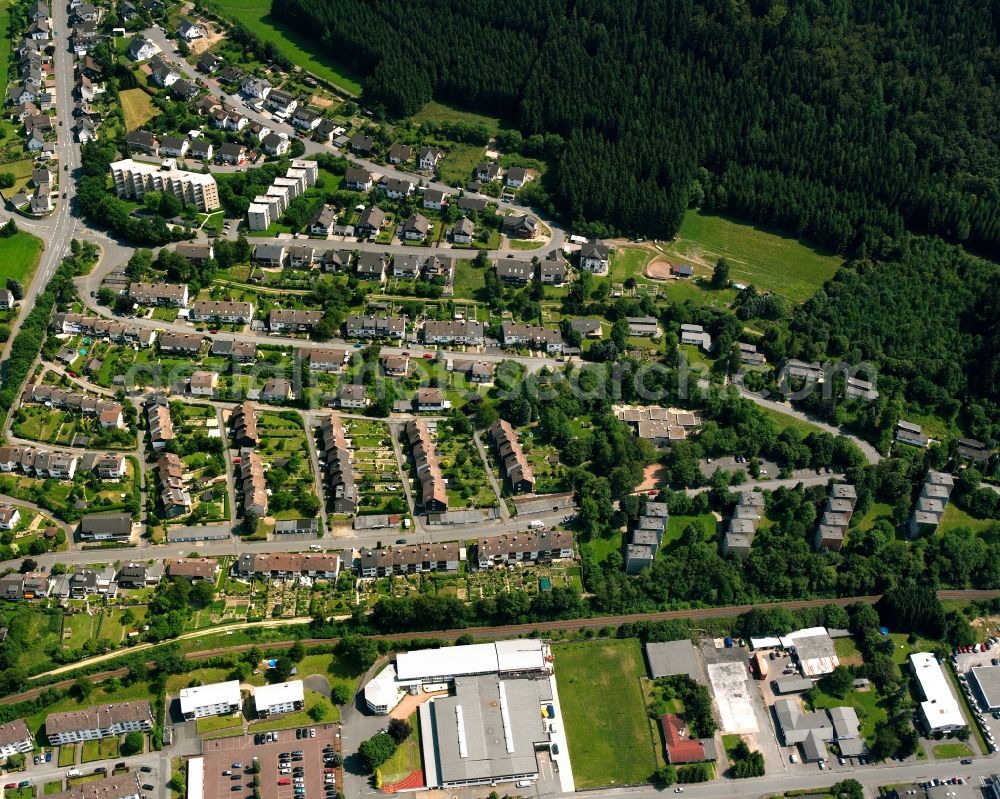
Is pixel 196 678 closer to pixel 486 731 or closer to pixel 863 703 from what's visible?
pixel 486 731

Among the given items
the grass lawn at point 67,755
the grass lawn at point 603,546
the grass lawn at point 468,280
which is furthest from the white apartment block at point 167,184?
the grass lawn at point 67,755

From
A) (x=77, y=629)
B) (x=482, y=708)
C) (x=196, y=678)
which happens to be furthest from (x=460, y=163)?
(x=482, y=708)

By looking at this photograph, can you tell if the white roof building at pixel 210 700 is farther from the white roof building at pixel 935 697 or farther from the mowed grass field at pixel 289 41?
the mowed grass field at pixel 289 41

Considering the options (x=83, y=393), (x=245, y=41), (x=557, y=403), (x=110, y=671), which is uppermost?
(x=245, y=41)

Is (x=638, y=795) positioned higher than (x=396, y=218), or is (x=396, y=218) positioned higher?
(x=396, y=218)

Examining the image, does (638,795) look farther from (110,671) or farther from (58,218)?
(58,218)

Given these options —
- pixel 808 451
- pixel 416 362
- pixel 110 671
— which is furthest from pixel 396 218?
pixel 110 671
